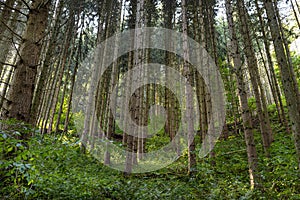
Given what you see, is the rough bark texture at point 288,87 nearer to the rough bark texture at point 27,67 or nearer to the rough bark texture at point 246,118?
the rough bark texture at point 246,118

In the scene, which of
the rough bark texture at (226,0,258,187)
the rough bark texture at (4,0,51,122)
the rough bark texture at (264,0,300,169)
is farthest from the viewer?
the rough bark texture at (226,0,258,187)

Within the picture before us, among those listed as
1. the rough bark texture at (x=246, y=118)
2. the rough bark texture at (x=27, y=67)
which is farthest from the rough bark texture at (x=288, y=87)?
the rough bark texture at (x=27, y=67)

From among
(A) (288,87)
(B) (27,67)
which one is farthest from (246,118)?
(B) (27,67)

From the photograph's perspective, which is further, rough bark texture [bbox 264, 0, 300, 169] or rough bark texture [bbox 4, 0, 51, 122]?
rough bark texture [bbox 264, 0, 300, 169]

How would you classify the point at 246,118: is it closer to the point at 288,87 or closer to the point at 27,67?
the point at 288,87

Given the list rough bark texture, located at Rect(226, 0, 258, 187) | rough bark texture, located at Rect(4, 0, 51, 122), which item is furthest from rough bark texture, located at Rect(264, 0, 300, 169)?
rough bark texture, located at Rect(4, 0, 51, 122)

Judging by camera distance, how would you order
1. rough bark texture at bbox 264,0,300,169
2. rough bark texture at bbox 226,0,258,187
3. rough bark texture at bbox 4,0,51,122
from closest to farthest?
rough bark texture at bbox 4,0,51,122 < rough bark texture at bbox 264,0,300,169 < rough bark texture at bbox 226,0,258,187

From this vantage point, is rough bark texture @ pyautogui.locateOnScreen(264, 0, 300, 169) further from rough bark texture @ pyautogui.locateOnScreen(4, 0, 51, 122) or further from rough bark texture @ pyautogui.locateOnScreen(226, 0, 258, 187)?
rough bark texture @ pyautogui.locateOnScreen(4, 0, 51, 122)

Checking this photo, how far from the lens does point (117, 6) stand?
12320 millimetres

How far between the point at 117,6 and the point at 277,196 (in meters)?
12.2

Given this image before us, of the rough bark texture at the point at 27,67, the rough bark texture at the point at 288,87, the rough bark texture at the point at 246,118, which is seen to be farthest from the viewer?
the rough bark texture at the point at 246,118

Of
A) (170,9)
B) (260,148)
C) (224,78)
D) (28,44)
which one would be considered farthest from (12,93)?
(224,78)

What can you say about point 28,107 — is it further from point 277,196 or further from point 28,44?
point 277,196

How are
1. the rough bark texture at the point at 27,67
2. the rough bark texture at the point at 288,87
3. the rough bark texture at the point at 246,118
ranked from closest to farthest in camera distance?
the rough bark texture at the point at 27,67
the rough bark texture at the point at 288,87
the rough bark texture at the point at 246,118
